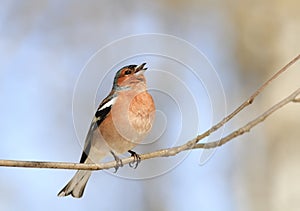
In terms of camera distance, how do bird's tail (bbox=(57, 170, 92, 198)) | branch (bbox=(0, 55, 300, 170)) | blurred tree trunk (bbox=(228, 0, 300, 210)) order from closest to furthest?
branch (bbox=(0, 55, 300, 170)) → bird's tail (bbox=(57, 170, 92, 198)) → blurred tree trunk (bbox=(228, 0, 300, 210))

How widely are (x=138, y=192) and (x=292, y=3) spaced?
1375 millimetres

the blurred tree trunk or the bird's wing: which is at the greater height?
the blurred tree trunk

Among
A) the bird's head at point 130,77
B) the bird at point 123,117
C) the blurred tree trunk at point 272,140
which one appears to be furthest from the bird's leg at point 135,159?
the blurred tree trunk at point 272,140

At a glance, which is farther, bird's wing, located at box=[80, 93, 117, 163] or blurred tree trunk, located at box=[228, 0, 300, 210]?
blurred tree trunk, located at box=[228, 0, 300, 210]

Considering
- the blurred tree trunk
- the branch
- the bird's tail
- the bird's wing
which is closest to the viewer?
the branch

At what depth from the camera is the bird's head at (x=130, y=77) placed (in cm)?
94

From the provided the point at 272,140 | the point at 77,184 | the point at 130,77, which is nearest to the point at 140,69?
the point at 130,77

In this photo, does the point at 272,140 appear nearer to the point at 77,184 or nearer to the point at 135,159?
the point at 77,184

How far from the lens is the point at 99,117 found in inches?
42.6

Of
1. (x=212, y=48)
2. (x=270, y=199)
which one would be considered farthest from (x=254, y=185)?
(x=212, y=48)

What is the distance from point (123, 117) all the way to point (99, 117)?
107 millimetres

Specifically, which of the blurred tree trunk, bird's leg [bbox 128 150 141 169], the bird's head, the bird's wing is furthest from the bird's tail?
the blurred tree trunk

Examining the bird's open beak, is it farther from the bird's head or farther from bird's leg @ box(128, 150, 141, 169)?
bird's leg @ box(128, 150, 141, 169)

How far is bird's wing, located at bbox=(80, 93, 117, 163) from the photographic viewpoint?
98cm
